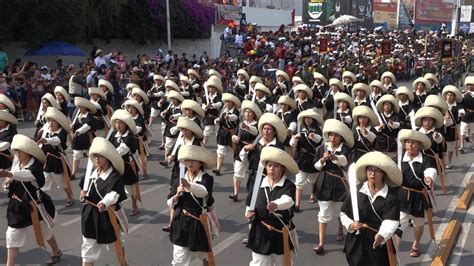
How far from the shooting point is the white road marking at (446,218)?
8.37 meters

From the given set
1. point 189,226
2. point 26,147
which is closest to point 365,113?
point 189,226

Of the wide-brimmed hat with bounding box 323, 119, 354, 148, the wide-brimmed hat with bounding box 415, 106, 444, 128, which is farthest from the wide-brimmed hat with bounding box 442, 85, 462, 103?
the wide-brimmed hat with bounding box 323, 119, 354, 148

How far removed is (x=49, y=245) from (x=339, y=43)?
109 ft

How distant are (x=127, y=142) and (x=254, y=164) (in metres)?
2.12

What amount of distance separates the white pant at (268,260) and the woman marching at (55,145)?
461 centimetres

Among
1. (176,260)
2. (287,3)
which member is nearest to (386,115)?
(176,260)

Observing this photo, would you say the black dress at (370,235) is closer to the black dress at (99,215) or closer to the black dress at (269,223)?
the black dress at (269,223)

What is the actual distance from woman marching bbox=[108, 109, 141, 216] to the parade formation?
21mm

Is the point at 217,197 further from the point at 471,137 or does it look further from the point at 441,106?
the point at 471,137

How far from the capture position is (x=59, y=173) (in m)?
9.90

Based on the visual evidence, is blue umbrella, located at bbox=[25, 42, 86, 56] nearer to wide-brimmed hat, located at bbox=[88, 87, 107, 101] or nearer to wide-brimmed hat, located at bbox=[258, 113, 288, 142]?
wide-brimmed hat, located at bbox=[88, 87, 107, 101]

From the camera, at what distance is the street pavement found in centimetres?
813

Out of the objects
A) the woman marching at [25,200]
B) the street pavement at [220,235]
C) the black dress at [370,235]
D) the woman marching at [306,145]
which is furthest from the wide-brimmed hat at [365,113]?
the woman marching at [25,200]

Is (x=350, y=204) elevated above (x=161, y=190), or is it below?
above
